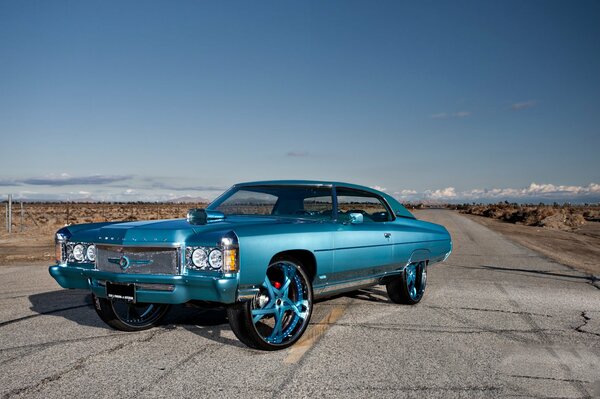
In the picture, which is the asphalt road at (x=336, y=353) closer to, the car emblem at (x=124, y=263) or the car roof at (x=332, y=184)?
the car emblem at (x=124, y=263)

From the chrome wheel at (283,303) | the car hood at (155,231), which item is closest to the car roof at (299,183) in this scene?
the car hood at (155,231)

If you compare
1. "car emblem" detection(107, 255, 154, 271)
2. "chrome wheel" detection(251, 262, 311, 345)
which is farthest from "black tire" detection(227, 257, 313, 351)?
"car emblem" detection(107, 255, 154, 271)

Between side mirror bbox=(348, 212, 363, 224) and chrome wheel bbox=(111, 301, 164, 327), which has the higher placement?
side mirror bbox=(348, 212, 363, 224)

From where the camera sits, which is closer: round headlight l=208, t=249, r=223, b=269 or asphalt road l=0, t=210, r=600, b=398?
asphalt road l=0, t=210, r=600, b=398

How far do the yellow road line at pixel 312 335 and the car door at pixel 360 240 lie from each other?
0.52 meters

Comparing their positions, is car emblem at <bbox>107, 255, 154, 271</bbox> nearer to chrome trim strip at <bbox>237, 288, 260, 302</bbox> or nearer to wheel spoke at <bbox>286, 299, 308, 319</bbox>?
chrome trim strip at <bbox>237, 288, 260, 302</bbox>

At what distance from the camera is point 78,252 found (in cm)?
526

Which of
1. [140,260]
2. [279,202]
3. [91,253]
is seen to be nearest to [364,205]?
[279,202]

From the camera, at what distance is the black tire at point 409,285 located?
23.3ft

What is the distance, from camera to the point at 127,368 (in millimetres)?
4492

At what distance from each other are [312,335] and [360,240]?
3.82ft

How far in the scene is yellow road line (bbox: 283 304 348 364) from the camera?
4.88 m

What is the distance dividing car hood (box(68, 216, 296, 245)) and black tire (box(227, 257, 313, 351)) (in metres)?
0.51

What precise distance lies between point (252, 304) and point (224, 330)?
3.31 feet
